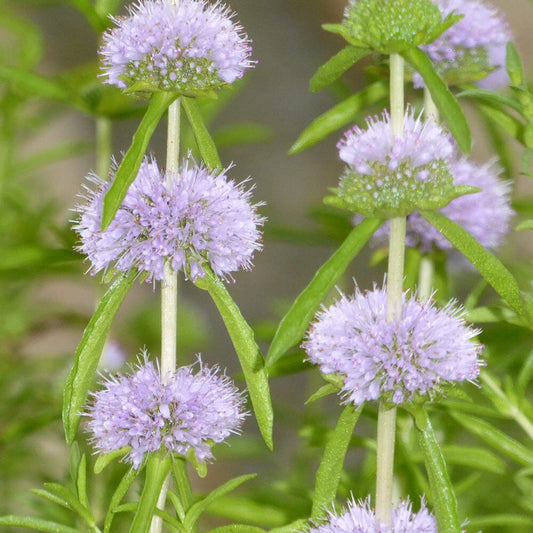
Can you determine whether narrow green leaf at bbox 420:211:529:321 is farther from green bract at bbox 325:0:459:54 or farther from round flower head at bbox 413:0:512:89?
round flower head at bbox 413:0:512:89

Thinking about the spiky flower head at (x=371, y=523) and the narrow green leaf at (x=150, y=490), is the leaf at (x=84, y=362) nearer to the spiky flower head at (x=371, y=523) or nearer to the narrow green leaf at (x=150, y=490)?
the narrow green leaf at (x=150, y=490)

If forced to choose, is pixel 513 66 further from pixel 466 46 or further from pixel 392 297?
pixel 392 297

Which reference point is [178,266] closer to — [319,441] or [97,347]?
[97,347]

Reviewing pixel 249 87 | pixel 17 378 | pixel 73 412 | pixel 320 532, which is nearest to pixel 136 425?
pixel 73 412

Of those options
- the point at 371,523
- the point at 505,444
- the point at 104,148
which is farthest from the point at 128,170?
the point at 104,148

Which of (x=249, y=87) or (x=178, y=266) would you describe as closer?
(x=178, y=266)
